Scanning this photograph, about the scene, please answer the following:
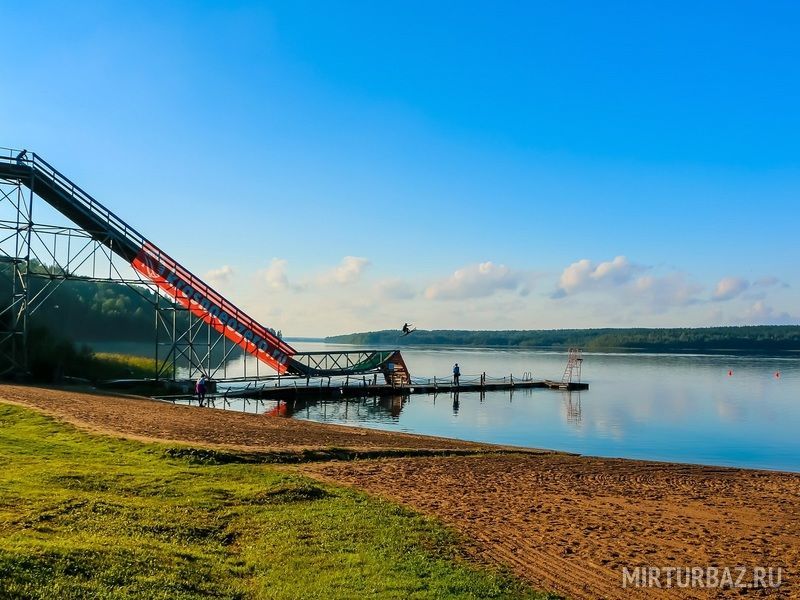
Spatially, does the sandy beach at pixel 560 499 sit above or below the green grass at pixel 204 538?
below

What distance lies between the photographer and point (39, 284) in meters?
79.5

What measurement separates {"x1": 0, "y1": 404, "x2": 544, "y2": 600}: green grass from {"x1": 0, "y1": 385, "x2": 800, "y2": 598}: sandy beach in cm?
133

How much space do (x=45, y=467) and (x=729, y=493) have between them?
18.0 m

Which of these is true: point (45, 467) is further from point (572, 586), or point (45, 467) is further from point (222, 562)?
point (572, 586)

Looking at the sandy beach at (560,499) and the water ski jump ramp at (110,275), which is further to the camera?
the water ski jump ramp at (110,275)

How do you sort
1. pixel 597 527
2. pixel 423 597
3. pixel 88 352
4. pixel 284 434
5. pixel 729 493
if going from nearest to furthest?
pixel 423 597 < pixel 597 527 < pixel 729 493 < pixel 284 434 < pixel 88 352

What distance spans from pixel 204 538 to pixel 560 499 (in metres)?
9.09

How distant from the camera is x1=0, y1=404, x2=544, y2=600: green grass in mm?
7609

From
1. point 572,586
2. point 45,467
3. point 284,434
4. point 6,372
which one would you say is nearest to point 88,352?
point 6,372

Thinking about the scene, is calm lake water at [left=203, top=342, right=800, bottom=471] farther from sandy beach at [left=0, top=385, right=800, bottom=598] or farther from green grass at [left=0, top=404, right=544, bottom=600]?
green grass at [left=0, top=404, right=544, bottom=600]

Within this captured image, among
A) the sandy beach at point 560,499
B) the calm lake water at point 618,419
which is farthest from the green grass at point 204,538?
the calm lake water at point 618,419

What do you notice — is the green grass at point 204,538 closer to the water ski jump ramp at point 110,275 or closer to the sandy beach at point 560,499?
the sandy beach at point 560,499

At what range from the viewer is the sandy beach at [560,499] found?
10586 mm

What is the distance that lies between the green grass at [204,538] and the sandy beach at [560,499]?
1.33 metres
